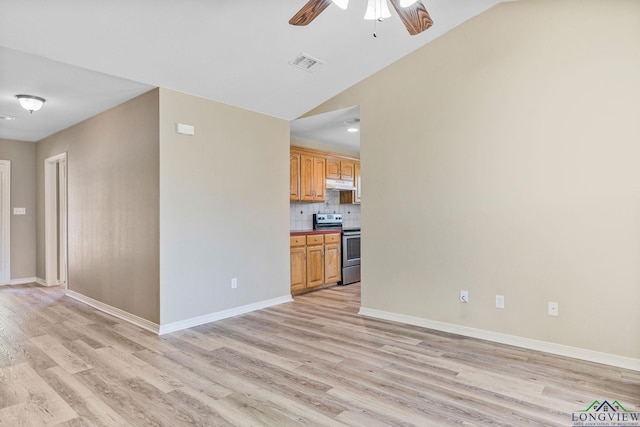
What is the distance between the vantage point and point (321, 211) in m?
6.73

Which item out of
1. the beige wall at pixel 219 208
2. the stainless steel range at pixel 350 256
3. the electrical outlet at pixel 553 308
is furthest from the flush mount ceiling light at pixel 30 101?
the electrical outlet at pixel 553 308

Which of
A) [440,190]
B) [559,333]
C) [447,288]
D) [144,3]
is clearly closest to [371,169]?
[440,190]

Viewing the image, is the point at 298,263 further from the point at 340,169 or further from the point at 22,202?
the point at 22,202

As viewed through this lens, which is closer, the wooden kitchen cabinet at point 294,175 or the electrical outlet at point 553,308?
the electrical outlet at point 553,308

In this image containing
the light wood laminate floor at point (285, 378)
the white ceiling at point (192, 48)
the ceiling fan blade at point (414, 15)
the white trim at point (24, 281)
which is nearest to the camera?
the light wood laminate floor at point (285, 378)

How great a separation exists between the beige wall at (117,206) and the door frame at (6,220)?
149cm

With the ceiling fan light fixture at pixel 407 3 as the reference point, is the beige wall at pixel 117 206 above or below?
below

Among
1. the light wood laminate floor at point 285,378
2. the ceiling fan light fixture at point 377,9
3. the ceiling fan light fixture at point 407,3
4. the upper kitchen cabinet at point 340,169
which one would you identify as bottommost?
the light wood laminate floor at point 285,378

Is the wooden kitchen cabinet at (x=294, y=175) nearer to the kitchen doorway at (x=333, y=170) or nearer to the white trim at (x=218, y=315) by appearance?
the kitchen doorway at (x=333, y=170)

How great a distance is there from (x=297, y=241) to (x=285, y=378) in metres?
2.77

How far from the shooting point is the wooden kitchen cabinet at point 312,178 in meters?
5.77

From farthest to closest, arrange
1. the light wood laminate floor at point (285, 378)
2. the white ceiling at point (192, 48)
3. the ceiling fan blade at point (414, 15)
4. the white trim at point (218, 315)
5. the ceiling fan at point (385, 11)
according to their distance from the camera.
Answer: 1. the white trim at point (218, 315)
2. the white ceiling at point (192, 48)
3. the ceiling fan blade at point (414, 15)
4. the ceiling fan at point (385, 11)
5. the light wood laminate floor at point (285, 378)

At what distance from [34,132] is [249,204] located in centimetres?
388

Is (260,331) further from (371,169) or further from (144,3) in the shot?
Answer: (144,3)
